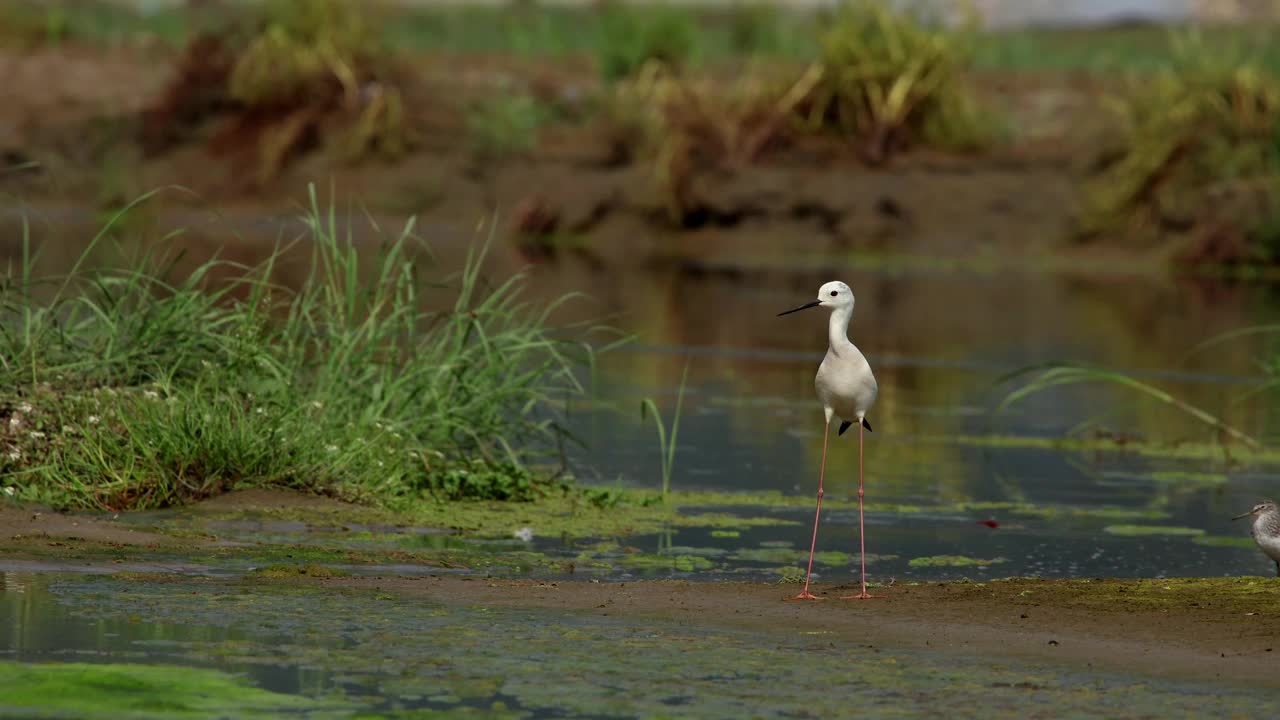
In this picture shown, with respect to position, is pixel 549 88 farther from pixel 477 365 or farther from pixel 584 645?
pixel 584 645

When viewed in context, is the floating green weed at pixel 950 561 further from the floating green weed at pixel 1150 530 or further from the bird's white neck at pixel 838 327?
the bird's white neck at pixel 838 327

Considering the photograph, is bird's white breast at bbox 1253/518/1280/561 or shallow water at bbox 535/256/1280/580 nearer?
bird's white breast at bbox 1253/518/1280/561

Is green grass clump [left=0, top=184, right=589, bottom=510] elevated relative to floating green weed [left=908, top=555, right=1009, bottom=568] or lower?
elevated

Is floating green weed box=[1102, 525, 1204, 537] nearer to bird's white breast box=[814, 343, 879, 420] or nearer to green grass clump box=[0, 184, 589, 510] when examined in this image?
green grass clump box=[0, 184, 589, 510]

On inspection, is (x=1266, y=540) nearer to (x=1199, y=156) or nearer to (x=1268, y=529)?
(x=1268, y=529)

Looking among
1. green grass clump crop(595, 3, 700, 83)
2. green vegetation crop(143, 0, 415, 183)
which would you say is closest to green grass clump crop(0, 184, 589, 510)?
green vegetation crop(143, 0, 415, 183)

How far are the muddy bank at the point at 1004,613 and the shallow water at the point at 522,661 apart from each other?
6.7 inches

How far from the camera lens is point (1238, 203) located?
101 feet

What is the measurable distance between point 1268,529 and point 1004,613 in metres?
1.52

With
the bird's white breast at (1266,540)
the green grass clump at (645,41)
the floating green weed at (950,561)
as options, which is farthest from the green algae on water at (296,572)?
the green grass clump at (645,41)

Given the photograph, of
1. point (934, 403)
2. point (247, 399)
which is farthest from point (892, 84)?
point (247, 399)

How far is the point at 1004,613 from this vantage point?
304 inches

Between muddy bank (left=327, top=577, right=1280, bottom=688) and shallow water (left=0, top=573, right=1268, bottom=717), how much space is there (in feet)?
0.56

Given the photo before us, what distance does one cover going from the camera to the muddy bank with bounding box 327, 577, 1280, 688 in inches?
279
